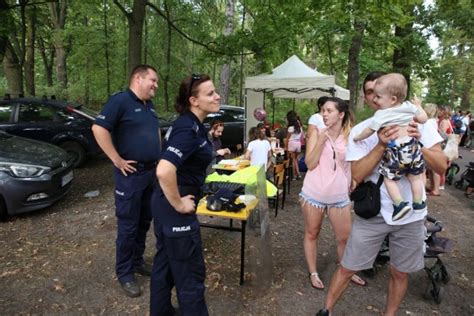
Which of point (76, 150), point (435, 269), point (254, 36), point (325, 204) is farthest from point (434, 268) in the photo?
point (76, 150)

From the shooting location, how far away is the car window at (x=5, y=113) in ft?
22.0

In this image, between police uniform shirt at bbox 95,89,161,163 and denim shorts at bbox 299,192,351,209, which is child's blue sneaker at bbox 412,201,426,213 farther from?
police uniform shirt at bbox 95,89,161,163

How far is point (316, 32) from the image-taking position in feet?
43.6

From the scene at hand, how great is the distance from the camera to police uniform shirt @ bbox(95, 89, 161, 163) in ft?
9.05

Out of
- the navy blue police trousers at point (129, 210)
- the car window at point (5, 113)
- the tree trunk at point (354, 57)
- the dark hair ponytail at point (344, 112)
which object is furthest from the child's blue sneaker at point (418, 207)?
the tree trunk at point (354, 57)

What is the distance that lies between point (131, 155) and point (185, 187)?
1076mm

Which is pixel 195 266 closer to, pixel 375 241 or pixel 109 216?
pixel 375 241

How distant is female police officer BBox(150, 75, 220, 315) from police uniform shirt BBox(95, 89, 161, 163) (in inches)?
36.7

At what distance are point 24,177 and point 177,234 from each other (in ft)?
11.3

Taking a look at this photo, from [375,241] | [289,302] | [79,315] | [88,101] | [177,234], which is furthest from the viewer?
[88,101]

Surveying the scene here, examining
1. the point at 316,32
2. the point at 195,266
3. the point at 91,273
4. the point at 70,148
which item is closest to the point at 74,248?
the point at 91,273

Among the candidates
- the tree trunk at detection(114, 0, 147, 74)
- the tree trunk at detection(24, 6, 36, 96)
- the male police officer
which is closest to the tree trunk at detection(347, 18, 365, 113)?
the tree trunk at detection(114, 0, 147, 74)

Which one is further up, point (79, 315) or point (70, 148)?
point (70, 148)

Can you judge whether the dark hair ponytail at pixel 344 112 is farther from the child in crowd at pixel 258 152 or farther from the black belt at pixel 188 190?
the child in crowd at pixel 258 152
